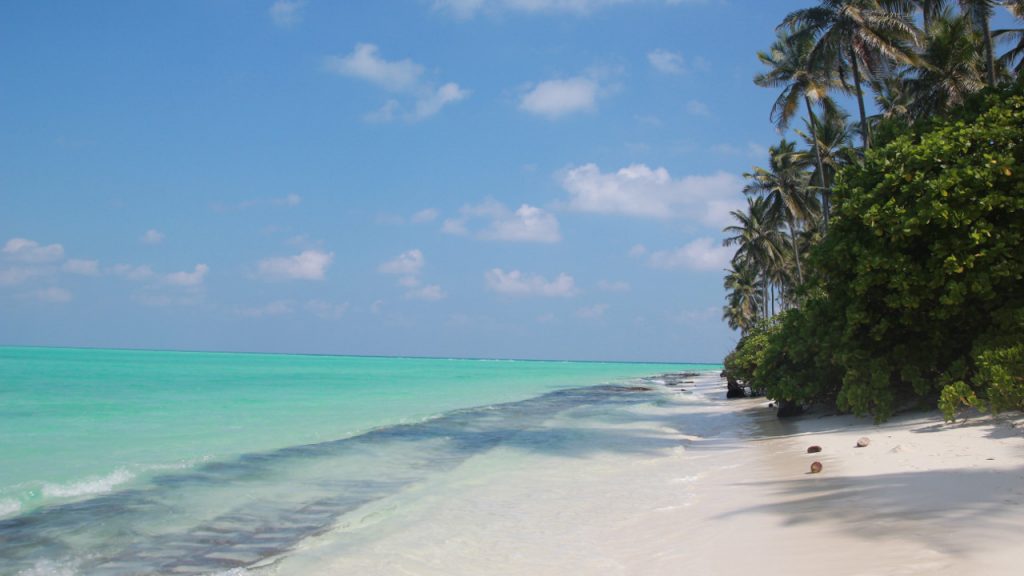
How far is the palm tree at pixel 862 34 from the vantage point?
827 inches

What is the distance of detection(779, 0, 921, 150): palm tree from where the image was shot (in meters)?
21.0

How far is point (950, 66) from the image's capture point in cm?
2052

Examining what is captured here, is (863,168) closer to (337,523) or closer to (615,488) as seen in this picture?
(615,488)

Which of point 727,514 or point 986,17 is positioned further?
point 986,17

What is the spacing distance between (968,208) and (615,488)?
7713mm

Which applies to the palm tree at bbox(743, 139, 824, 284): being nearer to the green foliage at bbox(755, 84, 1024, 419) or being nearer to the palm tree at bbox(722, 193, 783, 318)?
the palm tree at bbox(722, 193, 783, 318)

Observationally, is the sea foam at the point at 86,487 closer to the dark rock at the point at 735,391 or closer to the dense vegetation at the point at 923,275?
the dense vegetation at the point at 923,275

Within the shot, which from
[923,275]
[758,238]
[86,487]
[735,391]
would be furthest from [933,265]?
[758,238]

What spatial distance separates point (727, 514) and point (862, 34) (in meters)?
A: 20.5

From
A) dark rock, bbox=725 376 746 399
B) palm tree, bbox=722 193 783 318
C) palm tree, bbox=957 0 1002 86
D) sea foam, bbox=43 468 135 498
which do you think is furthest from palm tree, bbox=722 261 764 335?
sea foam, bbox=43 468 135 498

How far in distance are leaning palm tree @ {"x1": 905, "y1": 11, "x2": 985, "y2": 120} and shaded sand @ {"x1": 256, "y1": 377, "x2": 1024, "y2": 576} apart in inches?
536

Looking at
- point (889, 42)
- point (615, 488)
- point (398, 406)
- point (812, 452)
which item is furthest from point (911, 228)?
point (398, 406)

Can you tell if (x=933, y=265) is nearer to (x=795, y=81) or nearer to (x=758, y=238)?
(x=795, y=81)

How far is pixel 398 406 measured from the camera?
28.0 meters
